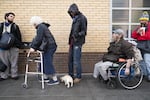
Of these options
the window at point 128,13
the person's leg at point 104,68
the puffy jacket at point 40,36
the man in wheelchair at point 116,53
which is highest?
the window at point 128,13

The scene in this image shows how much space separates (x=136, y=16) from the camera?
8945 mm

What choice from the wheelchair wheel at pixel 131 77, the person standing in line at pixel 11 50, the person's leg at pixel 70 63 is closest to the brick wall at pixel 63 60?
the person standing in line at pixel 11 50

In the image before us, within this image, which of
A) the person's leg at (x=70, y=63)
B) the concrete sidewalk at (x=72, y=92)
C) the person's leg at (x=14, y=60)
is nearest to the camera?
the concrete sidewalk at (x=72, y=92)

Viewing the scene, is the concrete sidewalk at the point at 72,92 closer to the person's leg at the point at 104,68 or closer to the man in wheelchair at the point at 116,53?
the person's leg at the point at 104,68

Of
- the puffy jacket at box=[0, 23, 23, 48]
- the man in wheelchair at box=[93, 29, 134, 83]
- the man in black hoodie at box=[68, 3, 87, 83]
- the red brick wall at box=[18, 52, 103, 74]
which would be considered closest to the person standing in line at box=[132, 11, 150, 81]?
the man in wheelchair at box=[93, 29, 134, 83]

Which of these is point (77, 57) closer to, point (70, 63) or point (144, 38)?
point (70, 63)

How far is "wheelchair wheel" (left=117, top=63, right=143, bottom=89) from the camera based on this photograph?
7289mm

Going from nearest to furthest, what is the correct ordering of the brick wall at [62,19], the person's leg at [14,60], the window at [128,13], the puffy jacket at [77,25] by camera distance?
the puffy jacket at [77,25] → the person's leg at [14,60] → the brick wall at [62,19] → the window at [128,13]

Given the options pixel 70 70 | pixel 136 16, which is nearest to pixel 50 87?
pixel 70 70

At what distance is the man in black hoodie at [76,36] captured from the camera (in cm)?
758

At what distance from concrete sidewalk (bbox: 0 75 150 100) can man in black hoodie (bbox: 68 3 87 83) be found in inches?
20.7

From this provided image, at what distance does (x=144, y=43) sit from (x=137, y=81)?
1.14m

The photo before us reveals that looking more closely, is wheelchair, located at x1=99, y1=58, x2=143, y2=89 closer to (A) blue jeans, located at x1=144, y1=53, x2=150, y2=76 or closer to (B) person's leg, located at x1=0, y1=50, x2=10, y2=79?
(A) blue jeans, located at x1=144, y1=53, x2=150, y2=76

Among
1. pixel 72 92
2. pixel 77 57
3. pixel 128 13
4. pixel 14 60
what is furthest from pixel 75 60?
pixel 128 13
